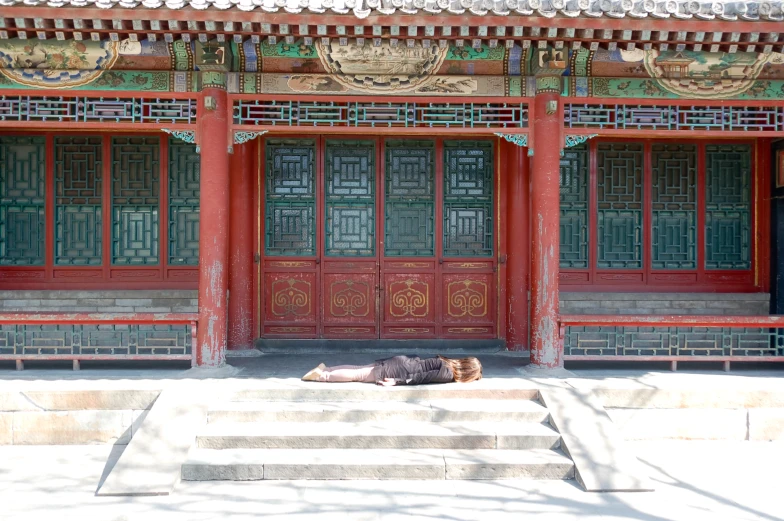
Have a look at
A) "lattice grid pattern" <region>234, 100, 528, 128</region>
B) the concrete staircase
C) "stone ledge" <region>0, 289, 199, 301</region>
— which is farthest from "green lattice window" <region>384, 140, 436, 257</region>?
"stone ledge" <region>0, 289, 199, 301</region>

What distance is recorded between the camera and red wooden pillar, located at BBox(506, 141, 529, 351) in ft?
23.7

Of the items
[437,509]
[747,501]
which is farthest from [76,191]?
[747,501]

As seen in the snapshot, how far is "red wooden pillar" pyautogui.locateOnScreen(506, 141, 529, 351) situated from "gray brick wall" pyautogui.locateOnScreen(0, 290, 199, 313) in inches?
150

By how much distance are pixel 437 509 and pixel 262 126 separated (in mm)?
3925

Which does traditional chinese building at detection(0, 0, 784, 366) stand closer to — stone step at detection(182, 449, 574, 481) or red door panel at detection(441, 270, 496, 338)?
red door panel at detection(441, 270, 496, 338)

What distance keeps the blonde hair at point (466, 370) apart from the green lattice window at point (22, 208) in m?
5.21

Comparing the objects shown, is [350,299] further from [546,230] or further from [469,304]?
[546,230]

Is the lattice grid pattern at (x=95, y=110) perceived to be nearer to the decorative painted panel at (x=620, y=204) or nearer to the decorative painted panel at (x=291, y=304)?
the decorative painted panel at (x=291, y=304)

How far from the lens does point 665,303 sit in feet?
24.2

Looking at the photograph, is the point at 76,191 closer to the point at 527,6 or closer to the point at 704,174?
the point at 527,6

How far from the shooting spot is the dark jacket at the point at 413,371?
5410 millimetres

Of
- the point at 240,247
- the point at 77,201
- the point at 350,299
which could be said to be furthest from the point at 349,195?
the point at 77,201

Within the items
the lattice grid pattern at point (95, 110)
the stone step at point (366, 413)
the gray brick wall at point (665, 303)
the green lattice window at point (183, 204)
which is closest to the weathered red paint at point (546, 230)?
the stone step at point (366, 413)

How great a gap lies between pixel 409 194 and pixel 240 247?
7.01 ft
